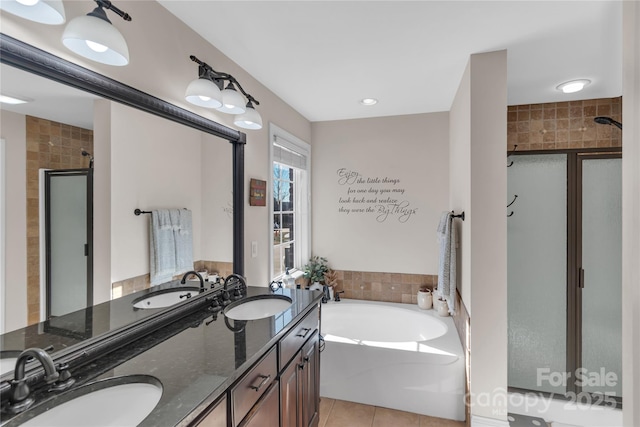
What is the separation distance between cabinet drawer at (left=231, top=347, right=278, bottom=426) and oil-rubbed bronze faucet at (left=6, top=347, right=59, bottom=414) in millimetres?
497

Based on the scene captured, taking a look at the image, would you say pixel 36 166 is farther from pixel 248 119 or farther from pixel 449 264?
pixel 449 264

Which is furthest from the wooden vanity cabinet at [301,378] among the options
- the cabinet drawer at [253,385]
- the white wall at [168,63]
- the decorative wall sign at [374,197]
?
the decorative wall sign at [374,197]

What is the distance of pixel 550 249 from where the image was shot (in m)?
2.72

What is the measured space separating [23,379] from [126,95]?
1.00 meters

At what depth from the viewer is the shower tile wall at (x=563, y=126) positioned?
8.83ft

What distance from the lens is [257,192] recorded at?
7.55ft

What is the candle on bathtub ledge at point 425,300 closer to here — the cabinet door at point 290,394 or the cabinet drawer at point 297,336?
A: the cabinet drawer at point 297,336

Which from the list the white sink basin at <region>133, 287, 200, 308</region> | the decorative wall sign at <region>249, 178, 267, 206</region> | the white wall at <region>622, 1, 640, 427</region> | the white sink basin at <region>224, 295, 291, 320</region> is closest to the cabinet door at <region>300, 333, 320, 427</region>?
the white sink basin at <region>224, 295, 291, 320</region>

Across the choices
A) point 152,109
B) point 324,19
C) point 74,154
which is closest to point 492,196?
point 324,19

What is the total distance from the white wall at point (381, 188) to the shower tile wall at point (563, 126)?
63 centimetres

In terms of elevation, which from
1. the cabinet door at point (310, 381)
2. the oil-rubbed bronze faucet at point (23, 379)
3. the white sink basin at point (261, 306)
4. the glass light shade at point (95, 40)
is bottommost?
the cabinet door at point (310, 381)

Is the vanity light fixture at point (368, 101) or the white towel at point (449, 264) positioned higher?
the vanity light fixture at point (368, 101)

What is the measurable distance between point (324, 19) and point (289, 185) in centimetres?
188

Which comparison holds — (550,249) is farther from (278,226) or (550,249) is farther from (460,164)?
(278,226)
